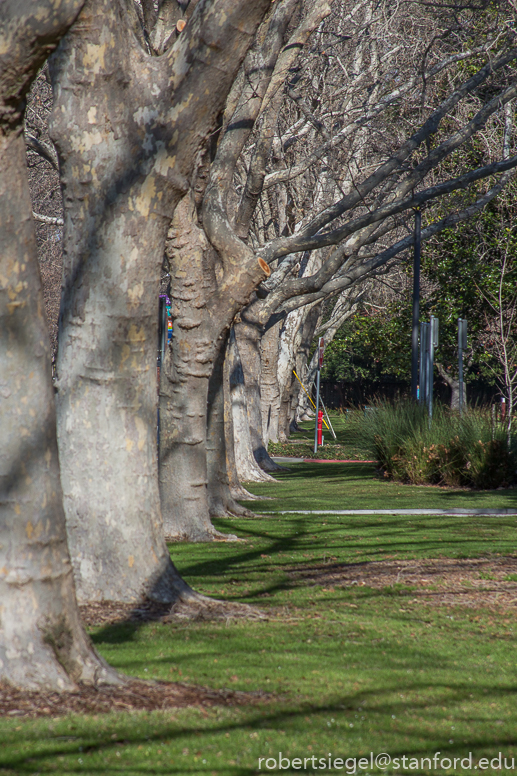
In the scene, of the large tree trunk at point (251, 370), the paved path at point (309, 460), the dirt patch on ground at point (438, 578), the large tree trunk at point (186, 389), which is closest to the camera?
the dirt patch on ground at point (438, 578)

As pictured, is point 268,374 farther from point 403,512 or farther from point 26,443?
point 26,443

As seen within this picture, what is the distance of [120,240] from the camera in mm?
5312

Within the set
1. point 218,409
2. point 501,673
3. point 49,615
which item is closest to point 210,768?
point 49,615

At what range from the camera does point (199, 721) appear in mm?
3568

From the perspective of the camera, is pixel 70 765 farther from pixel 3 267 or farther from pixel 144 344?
pixel 144 344

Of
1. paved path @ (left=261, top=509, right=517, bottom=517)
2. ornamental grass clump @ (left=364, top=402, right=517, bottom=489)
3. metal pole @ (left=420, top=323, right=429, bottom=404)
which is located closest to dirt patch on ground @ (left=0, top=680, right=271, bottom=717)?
paved path @ (left=261, top=509, right=517, bottom=517)

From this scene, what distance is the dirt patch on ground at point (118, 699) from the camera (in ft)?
11.5

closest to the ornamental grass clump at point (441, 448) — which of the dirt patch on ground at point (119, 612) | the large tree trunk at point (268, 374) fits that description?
the large tree trunk at point (268, 374)

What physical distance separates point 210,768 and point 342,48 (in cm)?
1529

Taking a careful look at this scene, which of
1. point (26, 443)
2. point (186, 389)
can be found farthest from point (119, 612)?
point (186, 389)

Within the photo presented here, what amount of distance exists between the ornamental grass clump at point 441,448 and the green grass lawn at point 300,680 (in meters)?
7.43

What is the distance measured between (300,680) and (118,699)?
3.30 ft

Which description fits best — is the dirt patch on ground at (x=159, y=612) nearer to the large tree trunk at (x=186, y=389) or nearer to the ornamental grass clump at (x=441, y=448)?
the large tree trunk at (x=186, y=389)

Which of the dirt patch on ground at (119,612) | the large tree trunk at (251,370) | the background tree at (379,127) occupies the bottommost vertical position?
the dirt patch on ground at (119,612)
